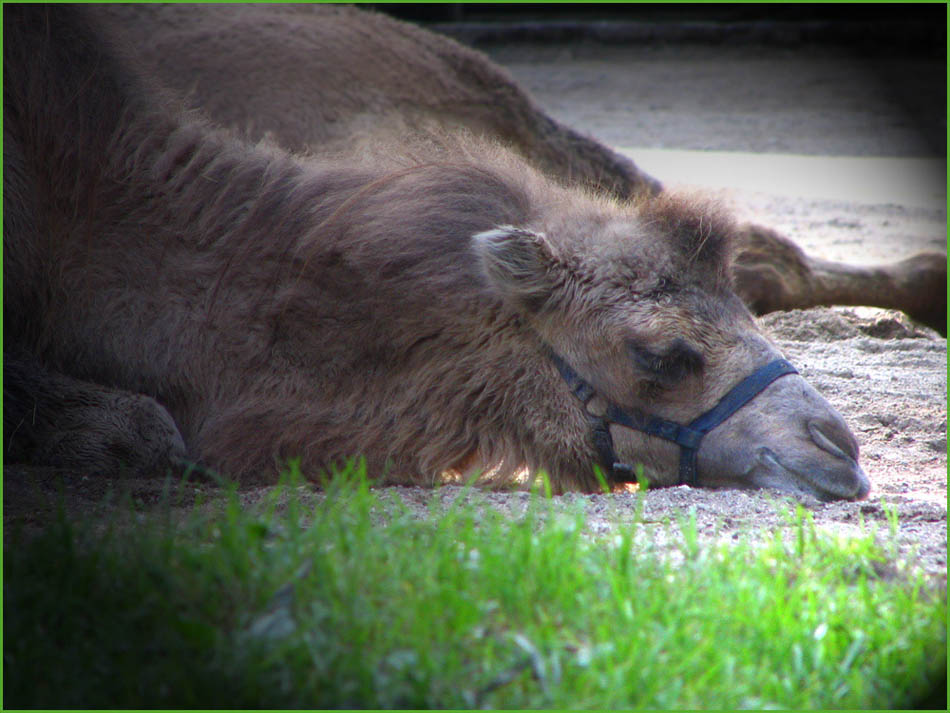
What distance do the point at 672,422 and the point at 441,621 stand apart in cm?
152

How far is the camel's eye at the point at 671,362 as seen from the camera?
327cm

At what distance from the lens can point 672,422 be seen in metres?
3.32

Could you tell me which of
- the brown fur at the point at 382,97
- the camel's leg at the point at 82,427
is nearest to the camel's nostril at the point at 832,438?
the camel's leg at the point at 82,427

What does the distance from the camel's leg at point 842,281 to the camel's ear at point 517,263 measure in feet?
8.66

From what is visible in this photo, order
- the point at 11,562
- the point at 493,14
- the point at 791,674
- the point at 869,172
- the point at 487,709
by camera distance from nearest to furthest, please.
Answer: the point at 487,709, the point at 791,674, the point at 11,562, the point at 869,172, the point at 493,14

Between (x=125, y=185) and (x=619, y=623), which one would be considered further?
(x=125, y=185)

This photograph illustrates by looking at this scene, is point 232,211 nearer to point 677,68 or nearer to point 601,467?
point 601,467

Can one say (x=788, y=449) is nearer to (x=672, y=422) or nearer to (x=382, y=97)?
(x=672, y=422)

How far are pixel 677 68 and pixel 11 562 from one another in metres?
11.5

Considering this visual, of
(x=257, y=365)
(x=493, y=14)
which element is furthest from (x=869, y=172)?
(x=257, y=365)

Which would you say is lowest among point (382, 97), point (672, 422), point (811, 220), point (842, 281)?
point (811, 220)

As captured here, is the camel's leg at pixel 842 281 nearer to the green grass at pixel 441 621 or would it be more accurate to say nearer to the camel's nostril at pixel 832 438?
the camel's nostril at pixel 832 438

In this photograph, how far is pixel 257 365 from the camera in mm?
3529

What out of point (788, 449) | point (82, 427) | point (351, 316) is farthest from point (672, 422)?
point (82, 427)
